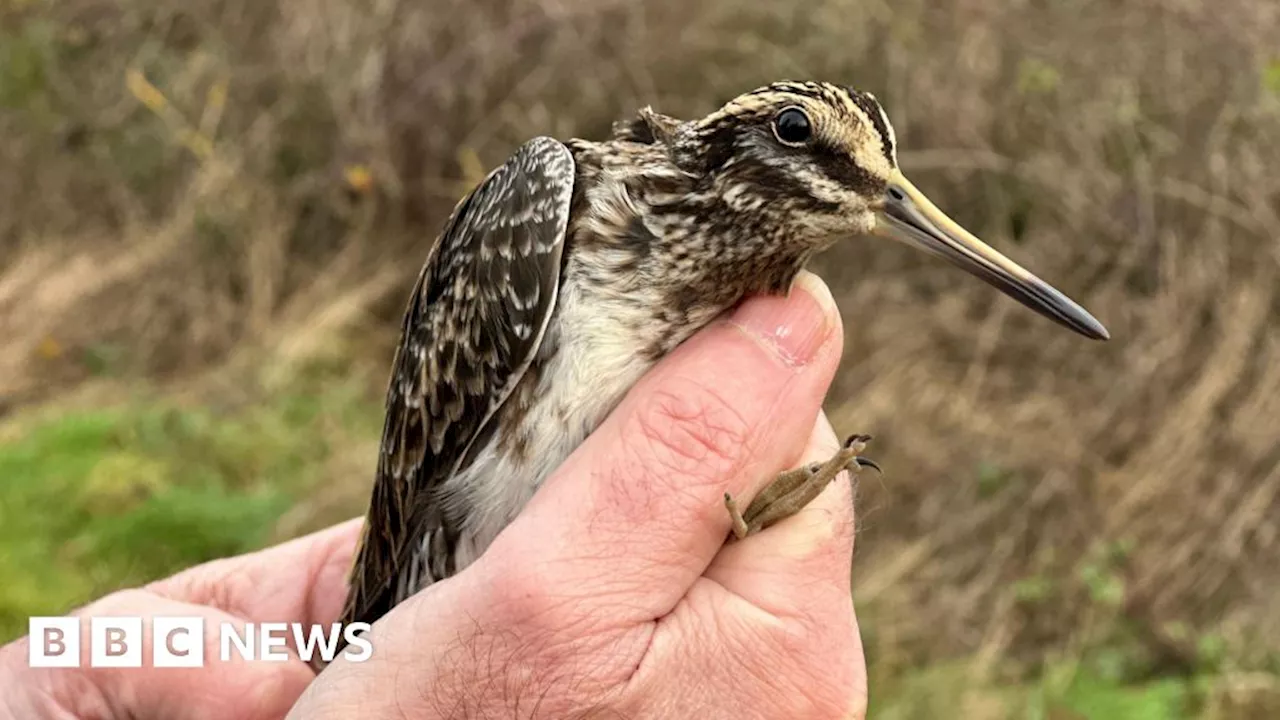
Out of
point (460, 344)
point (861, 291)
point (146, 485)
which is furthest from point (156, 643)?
point (861, 291)

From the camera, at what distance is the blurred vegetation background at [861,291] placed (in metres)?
5.27

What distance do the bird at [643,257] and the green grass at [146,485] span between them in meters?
3.28

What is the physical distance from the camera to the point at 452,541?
2.96m

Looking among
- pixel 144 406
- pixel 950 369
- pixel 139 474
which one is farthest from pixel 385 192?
pixel 950 369

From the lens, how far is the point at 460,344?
9.48ft

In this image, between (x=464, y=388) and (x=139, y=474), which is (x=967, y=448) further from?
(x=139, y=474)

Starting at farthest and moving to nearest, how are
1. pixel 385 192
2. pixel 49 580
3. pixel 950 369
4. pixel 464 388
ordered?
pixel 385 192 → pixel 950 369 → pixel 49 580 → pixel 464 388

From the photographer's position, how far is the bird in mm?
2547

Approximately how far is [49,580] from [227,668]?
2959mm

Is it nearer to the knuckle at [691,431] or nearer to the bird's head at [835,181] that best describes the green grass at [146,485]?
the knuckle at [691,431]

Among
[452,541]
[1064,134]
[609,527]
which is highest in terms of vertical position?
[1064,134]

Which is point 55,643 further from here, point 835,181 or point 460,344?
point 835,181

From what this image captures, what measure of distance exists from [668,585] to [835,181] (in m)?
0.96

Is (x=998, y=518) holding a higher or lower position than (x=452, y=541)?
lower
